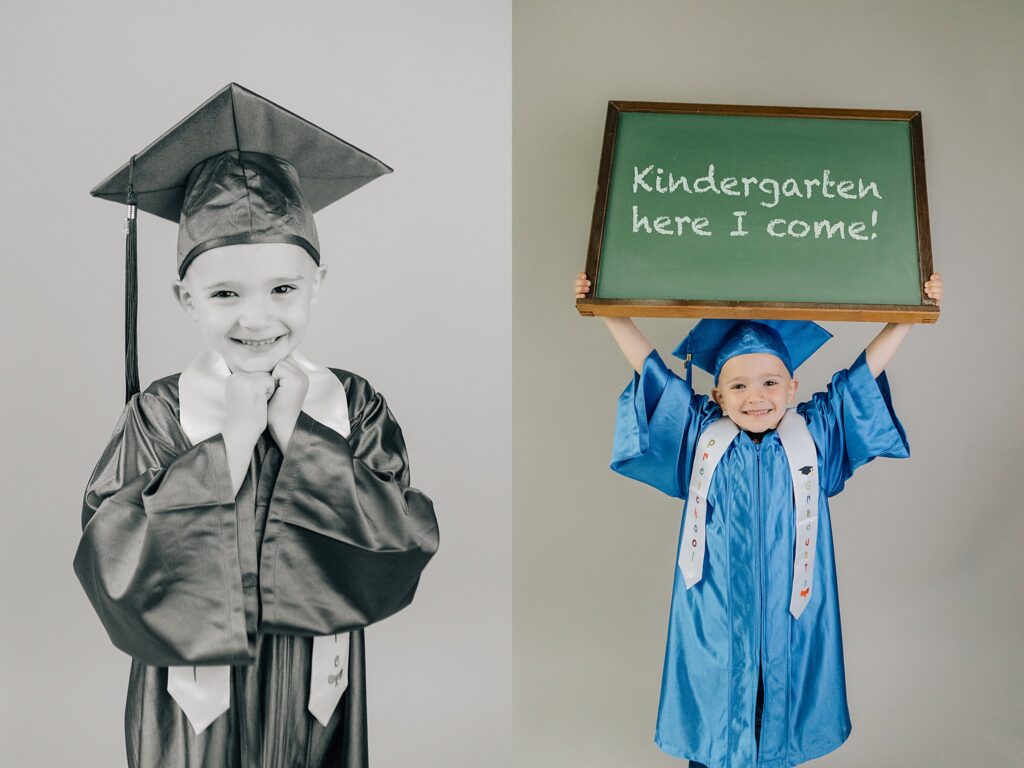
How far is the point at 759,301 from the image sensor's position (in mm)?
2127

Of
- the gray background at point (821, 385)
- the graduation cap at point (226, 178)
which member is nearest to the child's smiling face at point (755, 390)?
the gray background at point (821, 385)

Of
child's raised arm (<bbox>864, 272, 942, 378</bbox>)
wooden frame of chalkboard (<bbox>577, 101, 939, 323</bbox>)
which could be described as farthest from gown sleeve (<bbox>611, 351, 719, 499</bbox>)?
child's raised arm (<bbox>864, 272, 942, 378</bbox>)

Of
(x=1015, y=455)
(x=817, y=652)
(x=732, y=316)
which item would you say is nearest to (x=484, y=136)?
(x=732, y=316)

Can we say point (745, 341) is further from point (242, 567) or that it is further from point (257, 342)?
point (242, 567)

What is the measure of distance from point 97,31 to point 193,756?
1.79 meters

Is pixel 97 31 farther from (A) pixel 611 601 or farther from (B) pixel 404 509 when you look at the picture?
(A) pixel 611 601

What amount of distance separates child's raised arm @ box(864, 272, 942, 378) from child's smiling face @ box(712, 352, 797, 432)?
0.66 feet

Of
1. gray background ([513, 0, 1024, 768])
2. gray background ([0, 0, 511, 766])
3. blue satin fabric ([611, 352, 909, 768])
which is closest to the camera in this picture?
blue satin fabric ([611, 352, 909, 768])

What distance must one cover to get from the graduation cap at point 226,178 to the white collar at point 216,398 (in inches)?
5.0

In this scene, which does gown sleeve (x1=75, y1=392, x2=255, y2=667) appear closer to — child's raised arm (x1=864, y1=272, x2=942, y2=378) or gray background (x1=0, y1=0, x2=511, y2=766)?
gray background (x1=0, y1=0, x2=511, y2=766)

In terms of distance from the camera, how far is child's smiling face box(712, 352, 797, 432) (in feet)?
6.97

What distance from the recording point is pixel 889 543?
2795 mm

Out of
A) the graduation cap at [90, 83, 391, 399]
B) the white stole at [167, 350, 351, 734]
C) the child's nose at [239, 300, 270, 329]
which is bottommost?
the white stole at [167, 350, 351, 734]

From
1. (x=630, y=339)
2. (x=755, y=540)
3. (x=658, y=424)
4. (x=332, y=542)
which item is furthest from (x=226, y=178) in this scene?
(x=755, y=540)
